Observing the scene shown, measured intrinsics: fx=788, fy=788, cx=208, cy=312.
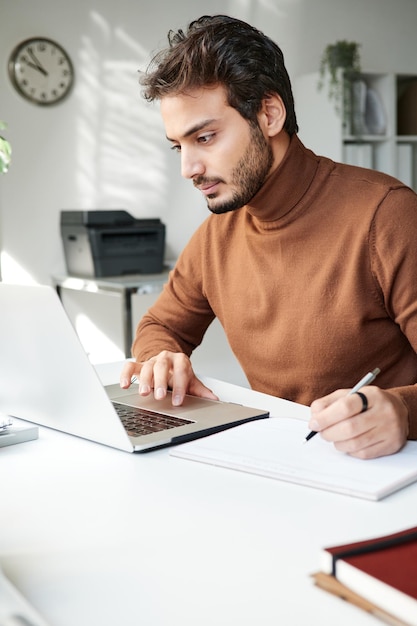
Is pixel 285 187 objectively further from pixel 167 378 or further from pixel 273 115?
pixel 167 378

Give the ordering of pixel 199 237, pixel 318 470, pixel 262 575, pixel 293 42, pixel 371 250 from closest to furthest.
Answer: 1. pixel 262 575
2. pixel 318 470
3. pixel 371 250
4. pixel 199 237
5. pixel 293 42

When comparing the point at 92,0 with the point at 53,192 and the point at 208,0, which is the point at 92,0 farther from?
the point at 53,192

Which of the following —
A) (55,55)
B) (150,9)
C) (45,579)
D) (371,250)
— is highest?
(150,9)

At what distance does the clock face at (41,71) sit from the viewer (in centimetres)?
382

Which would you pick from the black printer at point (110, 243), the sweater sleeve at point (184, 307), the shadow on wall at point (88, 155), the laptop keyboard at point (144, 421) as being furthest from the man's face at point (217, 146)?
the shadow on wall at point (88, 155)

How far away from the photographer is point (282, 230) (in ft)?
5.21

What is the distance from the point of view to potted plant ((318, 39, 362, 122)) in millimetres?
4297

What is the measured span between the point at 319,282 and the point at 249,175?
0.82 feet

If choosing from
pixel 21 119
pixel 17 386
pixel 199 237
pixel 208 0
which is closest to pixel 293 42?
pixel 208 0

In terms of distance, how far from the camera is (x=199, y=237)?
5.87ft

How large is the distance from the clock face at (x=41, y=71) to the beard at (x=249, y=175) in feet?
8.52

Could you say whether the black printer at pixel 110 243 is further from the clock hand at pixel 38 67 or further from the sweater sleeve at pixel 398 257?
the sweater sleeve at pixel 398 257

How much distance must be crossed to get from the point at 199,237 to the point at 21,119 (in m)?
2.39

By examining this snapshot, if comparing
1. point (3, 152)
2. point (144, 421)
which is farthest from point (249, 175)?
point (3, 152)
